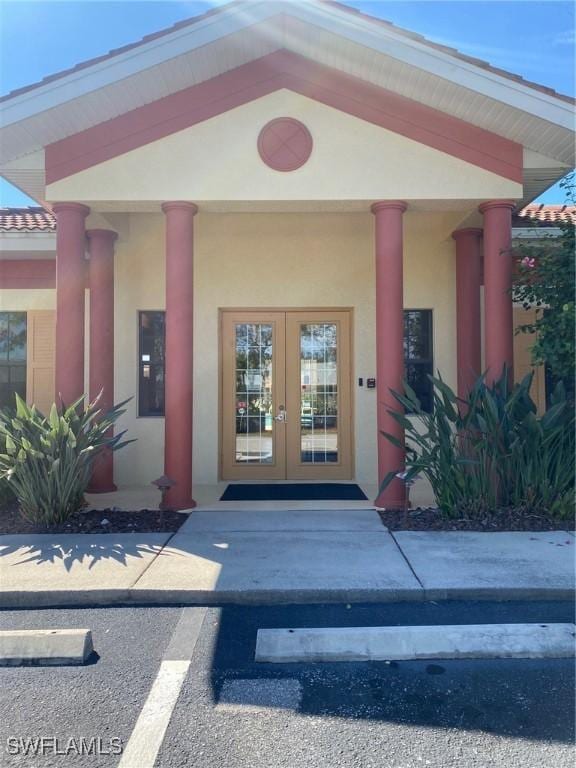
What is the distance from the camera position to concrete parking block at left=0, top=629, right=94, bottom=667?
3379mm

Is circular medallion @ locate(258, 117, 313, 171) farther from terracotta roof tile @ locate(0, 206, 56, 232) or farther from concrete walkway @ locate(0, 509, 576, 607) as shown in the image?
concrete walkway @ locate(0, 509, 576, 607)

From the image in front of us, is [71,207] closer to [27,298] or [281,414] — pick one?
[27,298]

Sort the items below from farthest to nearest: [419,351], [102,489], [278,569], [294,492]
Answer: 1. [419,351]
2. [102,489]
3. [294,492]
4. [278,569]

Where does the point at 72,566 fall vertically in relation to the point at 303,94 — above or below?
below

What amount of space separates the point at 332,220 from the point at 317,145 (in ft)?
6.60

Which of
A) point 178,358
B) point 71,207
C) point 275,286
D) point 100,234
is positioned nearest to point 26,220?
point 100,234

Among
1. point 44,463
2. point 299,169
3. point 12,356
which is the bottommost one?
point 44,463

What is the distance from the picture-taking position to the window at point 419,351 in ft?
28.4

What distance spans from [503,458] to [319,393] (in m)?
3.33

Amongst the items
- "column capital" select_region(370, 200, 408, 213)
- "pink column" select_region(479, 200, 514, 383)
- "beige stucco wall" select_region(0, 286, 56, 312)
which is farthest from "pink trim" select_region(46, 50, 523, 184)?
"beige stucco wall" select_region(0, 286, 56, 312)

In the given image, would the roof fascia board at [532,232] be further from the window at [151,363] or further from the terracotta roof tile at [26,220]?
the terracotta roof tile at [26,220]

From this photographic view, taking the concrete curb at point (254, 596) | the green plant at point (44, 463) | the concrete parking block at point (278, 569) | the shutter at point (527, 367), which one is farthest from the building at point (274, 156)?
the concrete curb at point (254, 596)

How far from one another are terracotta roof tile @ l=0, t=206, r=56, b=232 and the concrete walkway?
5.04 m

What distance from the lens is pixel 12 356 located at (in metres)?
9.25
